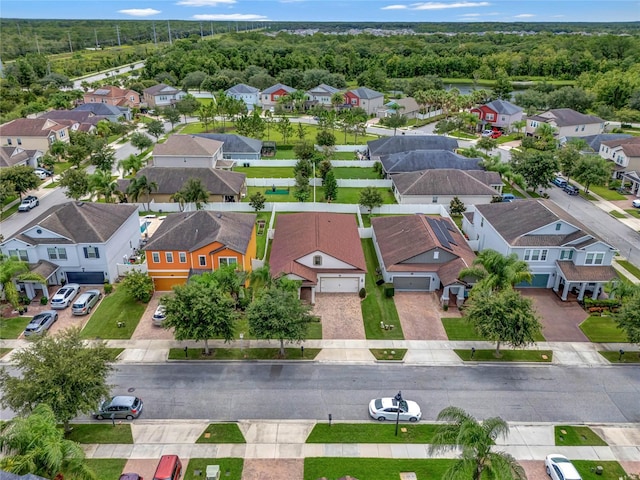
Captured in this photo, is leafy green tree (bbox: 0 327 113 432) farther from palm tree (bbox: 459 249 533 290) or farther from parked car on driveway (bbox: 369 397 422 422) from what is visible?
palm tree (bbox: 459 249 533 290)

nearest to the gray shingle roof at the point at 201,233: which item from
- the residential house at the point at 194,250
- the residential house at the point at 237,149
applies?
the residential house at the point at 194,250

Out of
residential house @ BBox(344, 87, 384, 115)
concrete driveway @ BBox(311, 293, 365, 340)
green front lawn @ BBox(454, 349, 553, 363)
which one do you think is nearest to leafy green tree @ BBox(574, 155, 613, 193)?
green front lawn @ BBox(454, 349, 553, 363)

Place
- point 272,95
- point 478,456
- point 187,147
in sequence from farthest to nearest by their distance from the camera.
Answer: point 272,95 → point 187,147 → point 478,456

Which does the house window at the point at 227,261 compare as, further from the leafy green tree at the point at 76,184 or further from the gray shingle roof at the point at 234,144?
the gray shingle roof at the point at 234,144

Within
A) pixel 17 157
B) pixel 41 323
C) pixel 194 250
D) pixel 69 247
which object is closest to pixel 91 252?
pixel 69 247

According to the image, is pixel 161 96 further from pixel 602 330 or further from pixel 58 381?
pixel 602 330

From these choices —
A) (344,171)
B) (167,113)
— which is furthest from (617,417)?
(167,113)

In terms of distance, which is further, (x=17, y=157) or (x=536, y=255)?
(x=17, y=157)
